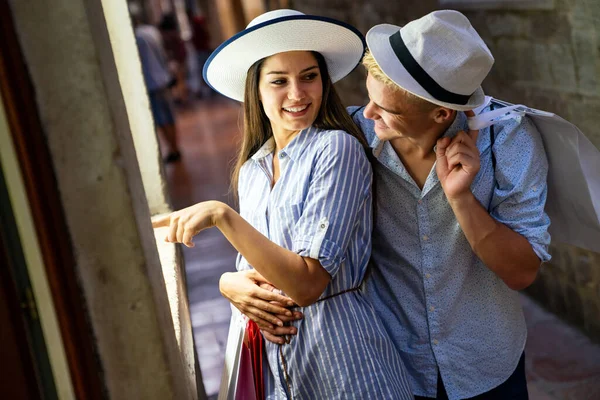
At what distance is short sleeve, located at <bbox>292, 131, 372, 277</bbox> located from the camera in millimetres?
1719

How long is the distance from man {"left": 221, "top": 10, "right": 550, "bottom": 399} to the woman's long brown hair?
10 centimetres

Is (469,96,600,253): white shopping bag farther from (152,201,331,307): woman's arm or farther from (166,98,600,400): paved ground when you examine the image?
(166,98,600,400): paved ground

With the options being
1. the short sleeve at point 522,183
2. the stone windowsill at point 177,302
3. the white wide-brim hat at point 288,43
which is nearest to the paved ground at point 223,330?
the stone windowsill at point 177,302

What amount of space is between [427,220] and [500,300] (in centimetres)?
30

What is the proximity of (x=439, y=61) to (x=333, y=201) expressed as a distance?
0.41 meters

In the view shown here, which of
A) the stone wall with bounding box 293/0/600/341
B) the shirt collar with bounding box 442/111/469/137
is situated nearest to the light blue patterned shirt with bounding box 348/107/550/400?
the shirt collar with bounding box 442/111/469/137

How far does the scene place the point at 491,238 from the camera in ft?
5.83

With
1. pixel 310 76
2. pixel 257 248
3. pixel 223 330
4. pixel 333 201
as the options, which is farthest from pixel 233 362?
pixel 223 330

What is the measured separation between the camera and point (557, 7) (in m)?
3.63

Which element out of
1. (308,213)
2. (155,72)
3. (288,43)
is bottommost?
(308,213)

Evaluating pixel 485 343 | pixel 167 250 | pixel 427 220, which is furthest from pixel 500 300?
pixel 167 250

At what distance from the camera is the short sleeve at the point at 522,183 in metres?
1.80

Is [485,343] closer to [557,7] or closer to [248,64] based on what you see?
[248,64]

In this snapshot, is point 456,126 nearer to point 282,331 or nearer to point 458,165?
point 458,165
